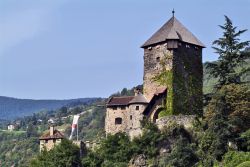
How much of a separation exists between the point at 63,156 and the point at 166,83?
1401 centimetres

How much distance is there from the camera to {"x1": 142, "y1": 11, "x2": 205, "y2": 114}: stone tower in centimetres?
7300

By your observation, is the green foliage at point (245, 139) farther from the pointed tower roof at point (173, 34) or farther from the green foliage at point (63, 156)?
the green foliage at point (63, 156)

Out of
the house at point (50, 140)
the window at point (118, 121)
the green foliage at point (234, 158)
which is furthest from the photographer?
the house at point (50, 140)

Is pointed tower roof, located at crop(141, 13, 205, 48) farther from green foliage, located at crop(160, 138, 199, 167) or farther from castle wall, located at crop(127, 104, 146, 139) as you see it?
green foliage, located at crop(160, 138, 199, 167)

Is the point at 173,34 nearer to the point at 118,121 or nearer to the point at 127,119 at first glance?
the point at 127,119

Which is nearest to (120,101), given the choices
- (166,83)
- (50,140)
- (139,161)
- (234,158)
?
(166,83)

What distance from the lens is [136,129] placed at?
70375 millimetres

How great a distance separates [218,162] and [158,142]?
27.8 feet

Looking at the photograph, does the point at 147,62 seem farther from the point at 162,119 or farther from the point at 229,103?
the point at 229,103

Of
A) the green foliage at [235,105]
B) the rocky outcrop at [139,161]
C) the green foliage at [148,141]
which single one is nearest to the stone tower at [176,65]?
the green foliage at [148,141]

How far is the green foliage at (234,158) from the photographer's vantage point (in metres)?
58.9

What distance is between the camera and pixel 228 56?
71.8 m

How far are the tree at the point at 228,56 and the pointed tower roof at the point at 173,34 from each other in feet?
13.0

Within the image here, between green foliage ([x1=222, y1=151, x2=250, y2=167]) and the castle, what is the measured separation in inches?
501
